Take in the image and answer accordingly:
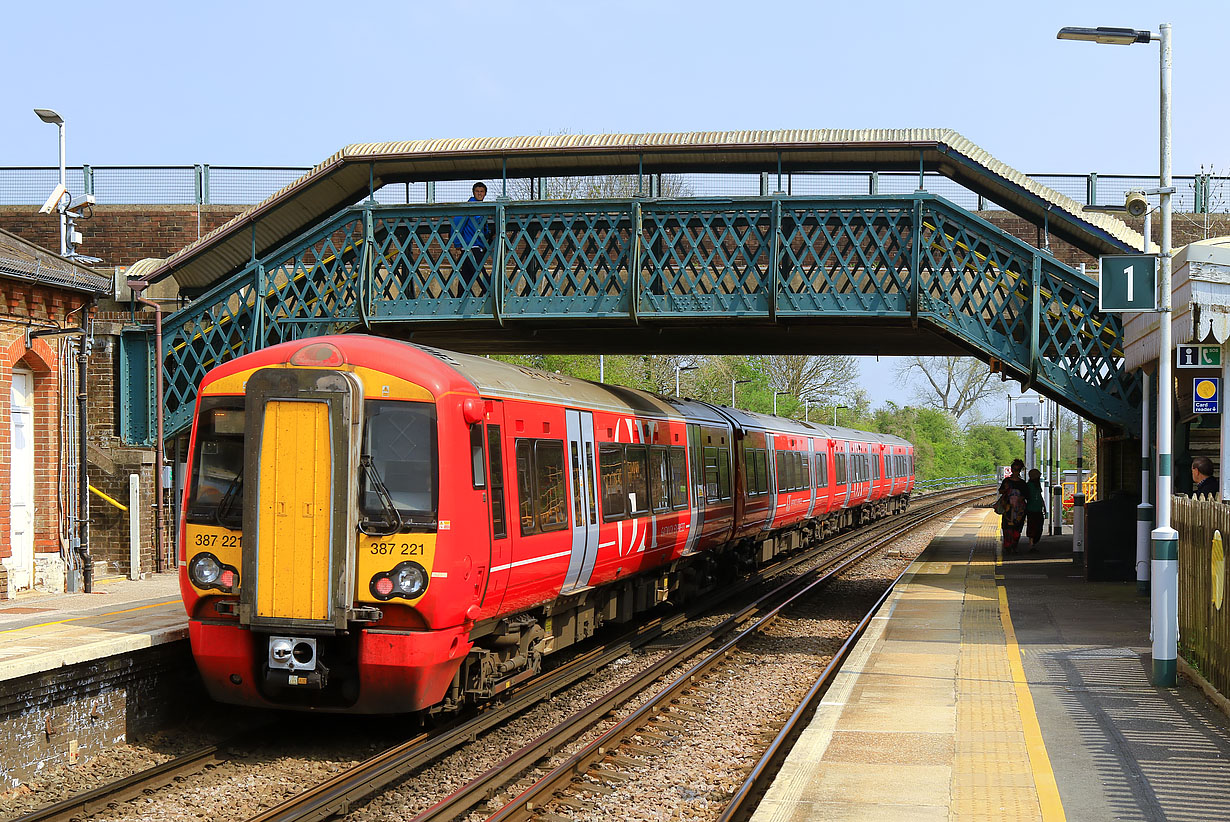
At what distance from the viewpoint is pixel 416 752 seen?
8.41m

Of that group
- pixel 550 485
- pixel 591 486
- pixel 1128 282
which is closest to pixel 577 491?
pixel 591 486

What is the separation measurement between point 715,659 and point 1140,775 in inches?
227

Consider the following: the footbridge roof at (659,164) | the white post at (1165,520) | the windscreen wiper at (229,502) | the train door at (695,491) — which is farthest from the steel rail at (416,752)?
the footbridge roof at (659,164)

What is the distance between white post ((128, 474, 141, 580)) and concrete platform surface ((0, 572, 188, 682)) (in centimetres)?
165

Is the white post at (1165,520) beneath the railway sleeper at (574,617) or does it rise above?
above

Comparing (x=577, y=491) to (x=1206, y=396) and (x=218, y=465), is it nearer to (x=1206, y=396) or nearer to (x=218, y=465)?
(x=218, y=465)

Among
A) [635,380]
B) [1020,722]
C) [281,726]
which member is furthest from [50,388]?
[635,380]

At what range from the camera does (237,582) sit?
28.3ft

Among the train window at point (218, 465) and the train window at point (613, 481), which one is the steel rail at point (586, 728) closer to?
the train window at point (613, 481)

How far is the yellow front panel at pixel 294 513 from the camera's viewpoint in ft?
27.4

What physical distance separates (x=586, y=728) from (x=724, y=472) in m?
9.08

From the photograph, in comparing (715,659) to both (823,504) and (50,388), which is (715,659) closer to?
(50,388)

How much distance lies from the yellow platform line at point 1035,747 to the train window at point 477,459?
421 centimetres

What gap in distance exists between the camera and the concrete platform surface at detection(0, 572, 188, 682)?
8.34 meters
